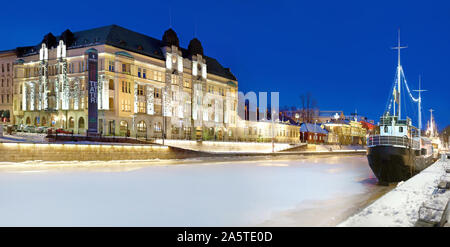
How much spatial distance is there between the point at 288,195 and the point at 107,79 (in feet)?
144

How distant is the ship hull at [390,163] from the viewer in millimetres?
25625

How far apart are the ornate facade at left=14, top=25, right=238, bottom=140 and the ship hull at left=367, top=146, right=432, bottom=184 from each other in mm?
38930

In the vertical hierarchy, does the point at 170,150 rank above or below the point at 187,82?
below

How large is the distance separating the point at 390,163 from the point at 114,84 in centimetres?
4304

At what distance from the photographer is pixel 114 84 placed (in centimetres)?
5575

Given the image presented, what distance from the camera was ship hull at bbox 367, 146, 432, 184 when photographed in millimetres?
25625

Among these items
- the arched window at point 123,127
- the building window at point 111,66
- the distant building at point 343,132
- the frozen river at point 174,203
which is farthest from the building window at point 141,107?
the distant building at point 343,132

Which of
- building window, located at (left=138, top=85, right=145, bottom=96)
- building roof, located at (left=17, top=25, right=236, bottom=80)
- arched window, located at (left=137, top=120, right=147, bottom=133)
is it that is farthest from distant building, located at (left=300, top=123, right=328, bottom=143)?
building window, located at (left=138, top=85, right=145, bottom=96)

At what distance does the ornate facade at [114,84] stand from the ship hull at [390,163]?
38930 millimetres

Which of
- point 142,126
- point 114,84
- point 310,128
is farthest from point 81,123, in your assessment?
point 310,128
